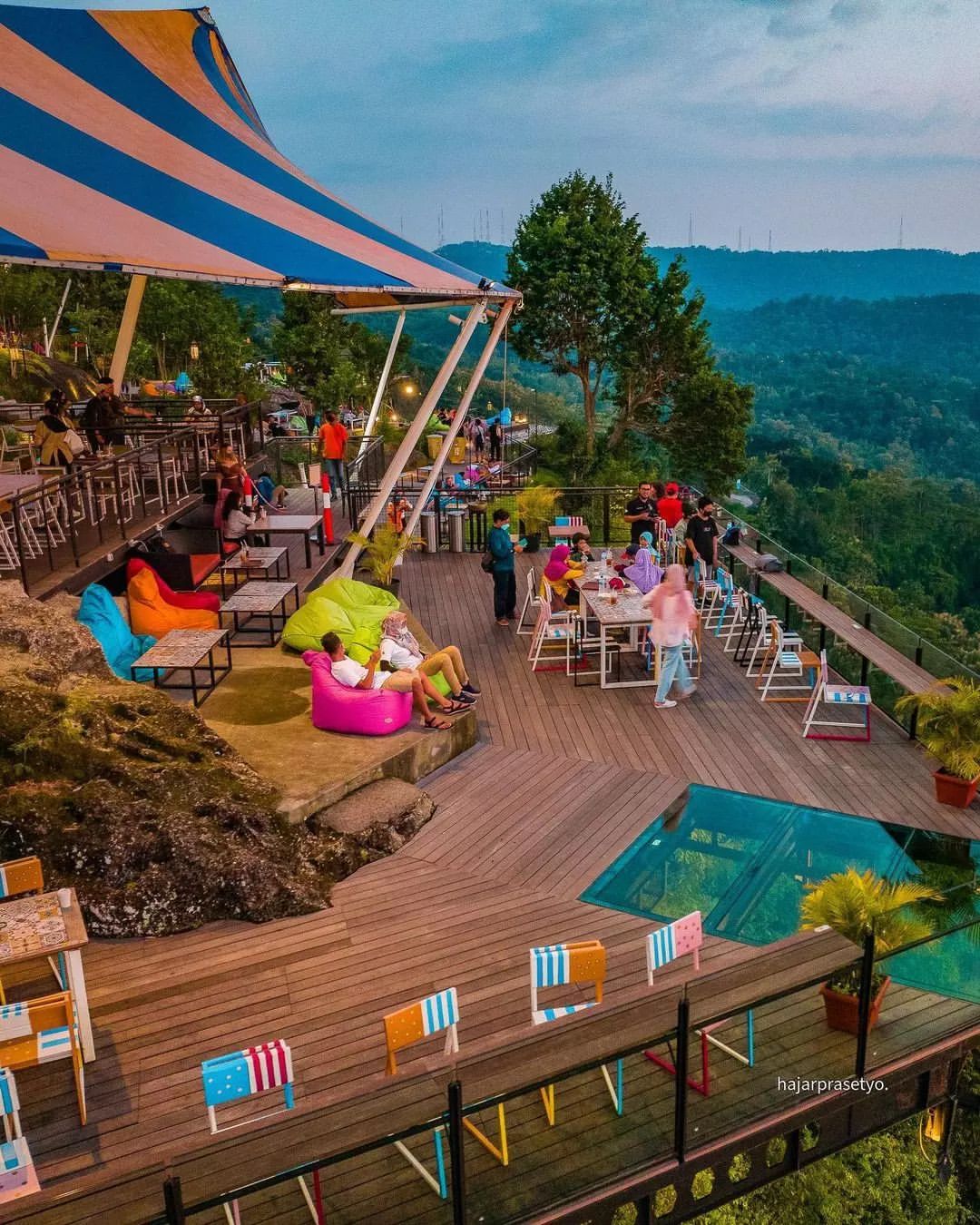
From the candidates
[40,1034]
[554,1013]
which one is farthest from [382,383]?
[40,1034]

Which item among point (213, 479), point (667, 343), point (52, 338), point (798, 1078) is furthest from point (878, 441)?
point (798, 1078)

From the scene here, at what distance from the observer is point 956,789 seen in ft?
26.6

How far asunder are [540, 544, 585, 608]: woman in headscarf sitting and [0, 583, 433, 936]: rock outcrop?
18.1ft

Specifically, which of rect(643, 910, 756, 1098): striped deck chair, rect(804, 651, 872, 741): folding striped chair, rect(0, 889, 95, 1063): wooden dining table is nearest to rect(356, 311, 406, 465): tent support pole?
rect(804, 651, 872, 741): folding striped chair

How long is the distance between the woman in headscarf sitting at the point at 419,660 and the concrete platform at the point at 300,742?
26 cm

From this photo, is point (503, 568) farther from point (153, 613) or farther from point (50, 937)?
point (50, 937)

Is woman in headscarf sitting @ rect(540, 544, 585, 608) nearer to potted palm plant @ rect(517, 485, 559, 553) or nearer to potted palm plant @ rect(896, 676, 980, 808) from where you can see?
potted palm plant @ rect(517, 485, 559, 553)

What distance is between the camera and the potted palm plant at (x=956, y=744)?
8.08 metres

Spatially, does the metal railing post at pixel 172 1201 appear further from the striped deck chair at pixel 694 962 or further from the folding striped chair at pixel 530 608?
the folding striped chair at pixel 530 608

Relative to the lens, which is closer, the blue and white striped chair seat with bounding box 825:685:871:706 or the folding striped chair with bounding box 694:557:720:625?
the blue and white striped chair seat with bounding box 825:685:871:706

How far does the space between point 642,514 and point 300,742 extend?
6.75m

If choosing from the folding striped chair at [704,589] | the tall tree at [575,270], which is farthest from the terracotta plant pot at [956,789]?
the tall tree at [575,270]

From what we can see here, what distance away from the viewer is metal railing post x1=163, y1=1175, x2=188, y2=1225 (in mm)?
3281

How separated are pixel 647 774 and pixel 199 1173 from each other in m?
5.56
